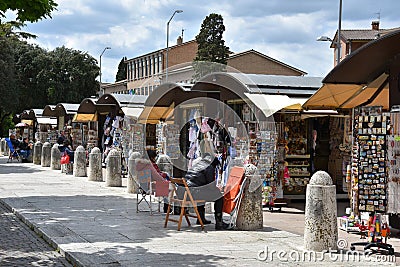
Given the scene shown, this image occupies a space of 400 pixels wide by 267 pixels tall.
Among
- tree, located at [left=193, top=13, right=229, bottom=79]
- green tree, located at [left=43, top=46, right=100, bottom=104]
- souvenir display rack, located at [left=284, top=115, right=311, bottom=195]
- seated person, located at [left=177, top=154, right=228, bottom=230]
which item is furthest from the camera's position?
tree, located at [left=193, top=13, right=229, bottom=79]

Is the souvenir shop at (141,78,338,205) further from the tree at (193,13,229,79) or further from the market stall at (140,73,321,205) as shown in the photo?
the tree at (193,13,229,79)

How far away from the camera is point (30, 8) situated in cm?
1195

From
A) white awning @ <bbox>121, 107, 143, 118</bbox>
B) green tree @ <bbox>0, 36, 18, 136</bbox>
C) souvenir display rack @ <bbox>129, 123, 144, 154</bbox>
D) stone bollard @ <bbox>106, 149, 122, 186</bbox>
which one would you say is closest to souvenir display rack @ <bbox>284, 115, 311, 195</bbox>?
stone bollard @ <bbox>106, 149, 122, 186</bbox>

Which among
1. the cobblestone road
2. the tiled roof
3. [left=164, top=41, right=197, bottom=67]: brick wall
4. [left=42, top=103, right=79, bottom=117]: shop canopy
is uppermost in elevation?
the tiled roof

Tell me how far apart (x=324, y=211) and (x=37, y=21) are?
24.4 ft

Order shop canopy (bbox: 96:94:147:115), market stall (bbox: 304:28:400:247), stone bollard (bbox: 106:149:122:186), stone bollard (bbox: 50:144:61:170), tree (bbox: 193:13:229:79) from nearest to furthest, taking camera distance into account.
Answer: market stall (bbox: 304:28:400:247)
stone bollard (bbox: 106:149:122:186)
shop canopy (bbox: 96:94:147:115)
stone bollard (bbox: 50:144:61:170)
tree (bbox: 193:13:229:79)

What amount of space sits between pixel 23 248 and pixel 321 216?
4638 millimetres

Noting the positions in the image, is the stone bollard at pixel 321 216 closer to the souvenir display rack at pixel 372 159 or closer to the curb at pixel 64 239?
the souvenir display rack at pixel 372 159

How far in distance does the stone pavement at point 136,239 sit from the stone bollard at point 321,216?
22cm

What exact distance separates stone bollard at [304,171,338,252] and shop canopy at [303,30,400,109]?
98.2 inches

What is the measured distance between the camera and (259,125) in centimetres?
1385

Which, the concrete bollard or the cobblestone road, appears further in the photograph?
the concrete bollard

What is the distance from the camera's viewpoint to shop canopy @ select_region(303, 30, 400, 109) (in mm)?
9523

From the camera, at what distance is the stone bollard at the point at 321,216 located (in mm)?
8422
